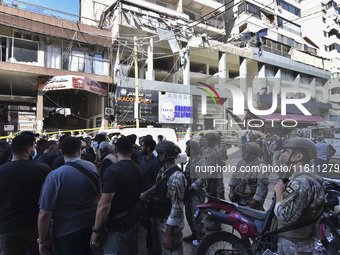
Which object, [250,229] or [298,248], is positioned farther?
[250,229]

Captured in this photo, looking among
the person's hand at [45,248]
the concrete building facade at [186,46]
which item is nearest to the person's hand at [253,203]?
the person's hand at [45,248]

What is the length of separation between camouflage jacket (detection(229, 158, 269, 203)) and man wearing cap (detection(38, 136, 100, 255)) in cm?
224

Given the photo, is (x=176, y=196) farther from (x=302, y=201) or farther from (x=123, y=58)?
(x=123, y=58)

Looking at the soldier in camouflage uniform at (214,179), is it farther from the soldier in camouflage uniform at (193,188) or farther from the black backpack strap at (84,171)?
the black backpack strap at (84,171)

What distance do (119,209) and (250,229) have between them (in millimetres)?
1491

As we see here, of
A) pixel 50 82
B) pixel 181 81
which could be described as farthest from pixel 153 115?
pixel 50 82

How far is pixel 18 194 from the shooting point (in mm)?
2268

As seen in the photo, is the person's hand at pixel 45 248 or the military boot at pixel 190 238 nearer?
the person's hand at pixel 45 248

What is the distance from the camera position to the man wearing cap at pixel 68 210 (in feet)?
6.67

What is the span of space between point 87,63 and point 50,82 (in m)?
2.86

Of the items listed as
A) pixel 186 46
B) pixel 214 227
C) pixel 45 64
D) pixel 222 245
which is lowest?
pixel 214 227

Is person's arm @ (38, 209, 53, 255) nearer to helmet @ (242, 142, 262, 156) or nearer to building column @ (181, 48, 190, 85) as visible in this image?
helmet @ (242, 142, 262, 156)

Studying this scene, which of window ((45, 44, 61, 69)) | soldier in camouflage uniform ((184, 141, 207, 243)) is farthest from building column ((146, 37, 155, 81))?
soldier in camouflage uniform ((184, 141, 207, 243))

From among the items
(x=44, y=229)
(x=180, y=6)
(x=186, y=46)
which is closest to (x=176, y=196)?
(x=44, y=229)
